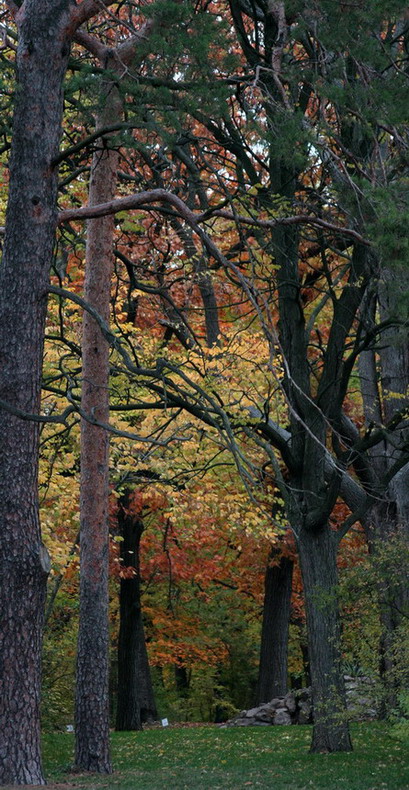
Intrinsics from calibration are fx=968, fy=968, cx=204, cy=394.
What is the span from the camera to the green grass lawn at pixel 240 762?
34.7ft

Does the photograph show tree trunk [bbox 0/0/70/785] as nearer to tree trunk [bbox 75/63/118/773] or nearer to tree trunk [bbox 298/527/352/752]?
tree trunk [bbox 75/63/118/773]

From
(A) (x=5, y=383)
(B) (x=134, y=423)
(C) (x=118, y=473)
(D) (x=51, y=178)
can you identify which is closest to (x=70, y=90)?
(D) (x=51, y=178)

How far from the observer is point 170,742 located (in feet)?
58.0

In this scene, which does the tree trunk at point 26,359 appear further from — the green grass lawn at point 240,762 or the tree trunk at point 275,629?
the tree trunk at point 275,629

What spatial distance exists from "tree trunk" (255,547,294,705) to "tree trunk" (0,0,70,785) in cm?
1552

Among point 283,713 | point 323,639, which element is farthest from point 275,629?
point 323,639

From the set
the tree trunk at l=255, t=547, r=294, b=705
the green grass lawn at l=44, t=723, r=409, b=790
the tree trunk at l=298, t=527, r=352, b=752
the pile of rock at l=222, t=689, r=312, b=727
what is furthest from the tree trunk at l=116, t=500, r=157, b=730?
the tree trunk at l=298, t=527, r=352, b=752

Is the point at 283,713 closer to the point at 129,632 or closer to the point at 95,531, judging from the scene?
the point at 129,632

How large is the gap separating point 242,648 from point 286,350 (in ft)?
68.1

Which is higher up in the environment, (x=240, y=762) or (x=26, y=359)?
(x=26, y=359)

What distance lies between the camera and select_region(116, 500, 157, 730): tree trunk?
2116 cm

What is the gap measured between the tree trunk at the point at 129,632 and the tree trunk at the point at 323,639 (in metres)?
7.42

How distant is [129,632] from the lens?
71.2ft

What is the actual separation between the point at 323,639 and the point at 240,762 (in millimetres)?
2209
